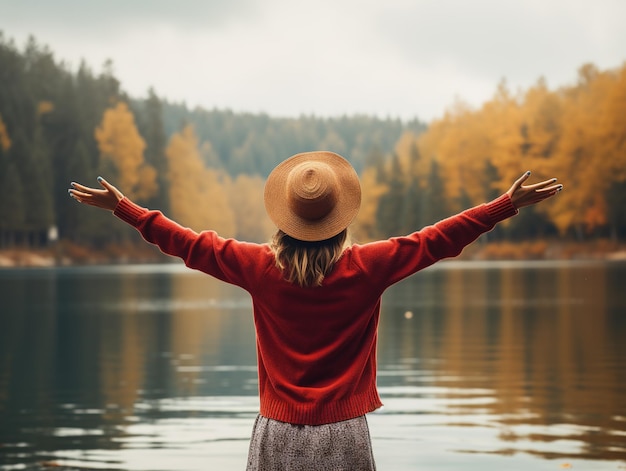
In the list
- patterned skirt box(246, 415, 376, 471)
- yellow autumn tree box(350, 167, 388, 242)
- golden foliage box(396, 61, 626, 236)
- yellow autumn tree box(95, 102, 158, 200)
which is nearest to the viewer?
patterned skirt box(246, 415, 376, 471)

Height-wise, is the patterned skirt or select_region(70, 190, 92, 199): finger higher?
select_region(70, 190, 92, 199): finger

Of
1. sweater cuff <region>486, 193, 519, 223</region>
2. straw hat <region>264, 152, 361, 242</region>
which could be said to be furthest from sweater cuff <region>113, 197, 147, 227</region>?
sweater cuff <region>486, 193, 519, 223</region>

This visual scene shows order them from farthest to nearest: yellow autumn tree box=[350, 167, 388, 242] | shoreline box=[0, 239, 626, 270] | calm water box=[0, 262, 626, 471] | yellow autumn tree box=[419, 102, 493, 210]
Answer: yellow autumn tree box=[350, 167, 388, 242] < yellow autumn tree box=[419, 102, 493, 210] < shoreline box=[0, 239, 626, 270] < calm water box=[0, 262, 626, 471]

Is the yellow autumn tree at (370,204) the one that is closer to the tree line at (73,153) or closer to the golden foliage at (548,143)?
the golden foliage at (548,143)

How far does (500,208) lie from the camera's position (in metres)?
3.86

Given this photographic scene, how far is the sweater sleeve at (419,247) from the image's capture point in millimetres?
3790

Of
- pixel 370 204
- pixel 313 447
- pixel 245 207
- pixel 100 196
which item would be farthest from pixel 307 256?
pixel 245 207

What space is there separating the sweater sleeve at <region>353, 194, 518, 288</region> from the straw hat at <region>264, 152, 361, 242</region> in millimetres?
133

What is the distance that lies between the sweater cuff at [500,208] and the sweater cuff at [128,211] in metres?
1.18

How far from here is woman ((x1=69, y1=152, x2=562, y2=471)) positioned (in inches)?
149

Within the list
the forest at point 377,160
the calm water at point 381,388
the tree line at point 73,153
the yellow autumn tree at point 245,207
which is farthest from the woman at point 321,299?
the yellow autumn tree at point 245,207

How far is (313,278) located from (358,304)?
0.56 ft

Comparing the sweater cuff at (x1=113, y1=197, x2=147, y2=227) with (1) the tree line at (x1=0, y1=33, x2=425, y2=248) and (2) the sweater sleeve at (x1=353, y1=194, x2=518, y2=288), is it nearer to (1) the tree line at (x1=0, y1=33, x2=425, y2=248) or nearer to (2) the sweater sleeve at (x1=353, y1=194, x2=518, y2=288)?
(2) the sweater sleeve at (x1=353, y1=194, x2=518, y2=288)

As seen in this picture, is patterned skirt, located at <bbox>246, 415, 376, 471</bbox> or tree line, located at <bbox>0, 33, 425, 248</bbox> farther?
tree line, located at <bbox>0, 33, 425, 248</bbox>
